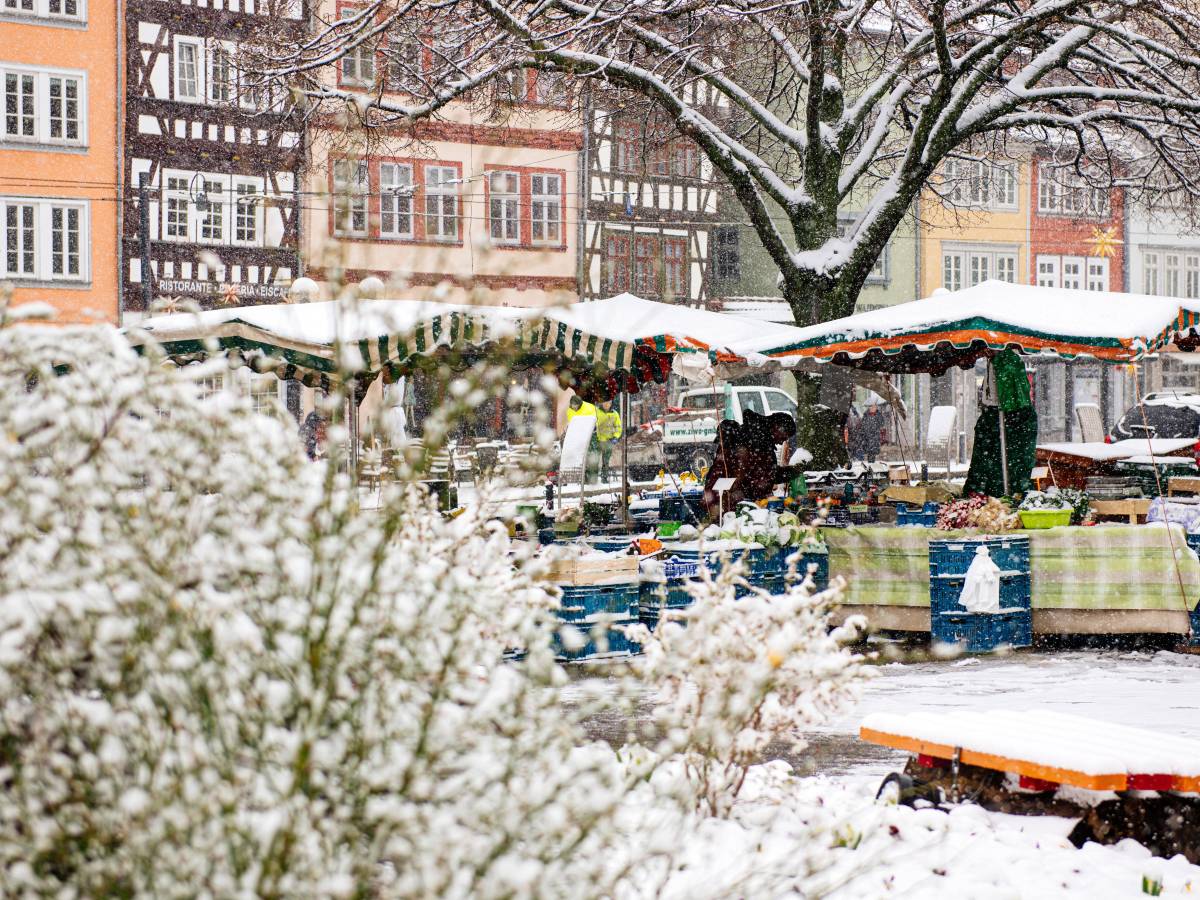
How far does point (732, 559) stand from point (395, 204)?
26344 millimetres

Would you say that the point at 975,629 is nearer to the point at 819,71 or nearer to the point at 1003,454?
the point at 1003,454

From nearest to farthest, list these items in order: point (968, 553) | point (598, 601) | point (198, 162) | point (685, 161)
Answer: point (598, 601), point (968, 553), point (198, 162), point (685, 161)

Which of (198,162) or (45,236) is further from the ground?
(198,162)

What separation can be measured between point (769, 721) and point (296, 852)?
2.81 metres

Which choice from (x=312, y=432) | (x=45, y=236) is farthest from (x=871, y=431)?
(x=45, y=236)

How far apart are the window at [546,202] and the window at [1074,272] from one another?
1616cm

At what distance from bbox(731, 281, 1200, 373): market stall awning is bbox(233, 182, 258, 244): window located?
22280mm

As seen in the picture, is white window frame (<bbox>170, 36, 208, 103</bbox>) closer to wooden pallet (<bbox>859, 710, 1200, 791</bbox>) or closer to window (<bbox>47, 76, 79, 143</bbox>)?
window (<bbox>47, 76, 79, 143</bbox>)

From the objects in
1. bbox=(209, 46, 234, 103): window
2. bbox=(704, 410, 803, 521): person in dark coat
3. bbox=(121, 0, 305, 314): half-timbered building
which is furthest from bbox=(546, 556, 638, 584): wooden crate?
bbox=(209, 46, 234, 103): window

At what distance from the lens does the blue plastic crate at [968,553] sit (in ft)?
34.6

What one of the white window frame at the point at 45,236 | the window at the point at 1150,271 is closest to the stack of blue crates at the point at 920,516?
the white window frame at the point at 45,236

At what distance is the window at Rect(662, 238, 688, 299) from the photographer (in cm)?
A: 3850

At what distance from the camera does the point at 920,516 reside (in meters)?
12.4

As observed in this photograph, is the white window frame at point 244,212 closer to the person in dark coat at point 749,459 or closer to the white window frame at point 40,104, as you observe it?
the white window frame at point 40,104
